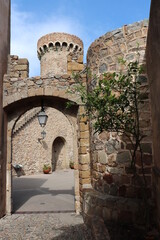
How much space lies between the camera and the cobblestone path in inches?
150

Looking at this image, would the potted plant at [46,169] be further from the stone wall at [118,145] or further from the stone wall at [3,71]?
the stone wall at [118,145]

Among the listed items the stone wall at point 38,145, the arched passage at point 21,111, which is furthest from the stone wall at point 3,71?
the stone wall at point 38,145

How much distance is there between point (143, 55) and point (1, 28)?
3445mm

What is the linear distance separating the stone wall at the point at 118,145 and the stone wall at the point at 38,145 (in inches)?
316

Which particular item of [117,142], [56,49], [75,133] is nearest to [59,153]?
[56,49]

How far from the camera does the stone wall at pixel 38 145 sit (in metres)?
14.0

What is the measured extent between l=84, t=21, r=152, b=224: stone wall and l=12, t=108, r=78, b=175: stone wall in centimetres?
802

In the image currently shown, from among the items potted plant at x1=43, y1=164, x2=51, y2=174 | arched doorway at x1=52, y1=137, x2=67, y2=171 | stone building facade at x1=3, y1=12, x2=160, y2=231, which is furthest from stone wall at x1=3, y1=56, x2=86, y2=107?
arched doorway at x1=52, y1=137, x2=67, y2=171

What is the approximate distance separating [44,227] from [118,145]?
2.19 m

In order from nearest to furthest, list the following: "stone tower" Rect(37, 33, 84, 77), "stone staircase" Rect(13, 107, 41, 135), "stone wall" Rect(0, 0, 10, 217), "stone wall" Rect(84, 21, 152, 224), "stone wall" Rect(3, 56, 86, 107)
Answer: "stone wall" Rect(84, 21, 152, 224) → "stone wall" Rect(0, 0, 10, 217) → "stone wall" Rect(3, 56, 86, 107) → "stone staircase" Rect(13, 107, 41, 135) → "stone tower" Rect(37, 33, 84, 77)

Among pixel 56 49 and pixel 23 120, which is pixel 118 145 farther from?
pixel 56 49

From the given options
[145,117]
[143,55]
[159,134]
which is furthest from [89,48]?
[159,134]

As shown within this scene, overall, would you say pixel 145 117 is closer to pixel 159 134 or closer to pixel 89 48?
pixel 159 134

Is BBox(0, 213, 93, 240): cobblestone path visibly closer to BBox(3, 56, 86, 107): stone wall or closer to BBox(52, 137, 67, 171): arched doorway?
BBox(3, 56, 86, 107): stone wall
